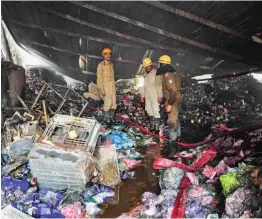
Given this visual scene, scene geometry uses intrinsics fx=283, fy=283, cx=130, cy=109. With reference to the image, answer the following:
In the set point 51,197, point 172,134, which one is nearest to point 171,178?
point 51,197

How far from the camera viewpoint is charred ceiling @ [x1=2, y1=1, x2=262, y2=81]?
5.25 metres

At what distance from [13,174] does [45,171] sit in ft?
2.65

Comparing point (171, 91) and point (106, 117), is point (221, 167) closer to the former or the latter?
point (171, 91)

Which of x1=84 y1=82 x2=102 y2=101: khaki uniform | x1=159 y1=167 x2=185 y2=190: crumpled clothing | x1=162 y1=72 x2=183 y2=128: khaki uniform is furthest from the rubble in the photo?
x1=84 y1=82 x2=102 y2=101: khaki uniform

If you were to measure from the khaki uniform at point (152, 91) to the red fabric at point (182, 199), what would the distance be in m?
3.16

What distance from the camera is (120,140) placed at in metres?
6.00

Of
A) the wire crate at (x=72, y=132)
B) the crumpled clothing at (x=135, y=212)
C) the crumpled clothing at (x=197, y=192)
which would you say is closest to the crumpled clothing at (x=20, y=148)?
the wire crate at (x=72, y=132)

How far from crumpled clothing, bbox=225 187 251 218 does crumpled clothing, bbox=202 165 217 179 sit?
0.76 metres

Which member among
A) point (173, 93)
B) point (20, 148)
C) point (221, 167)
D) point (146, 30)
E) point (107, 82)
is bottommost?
point (221, 167)

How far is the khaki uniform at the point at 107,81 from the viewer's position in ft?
23.3

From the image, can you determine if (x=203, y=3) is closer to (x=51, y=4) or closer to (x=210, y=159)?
(x=210, y=159)

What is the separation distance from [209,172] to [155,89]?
3179 mm

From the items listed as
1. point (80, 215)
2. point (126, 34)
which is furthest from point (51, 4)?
point (80, 215)

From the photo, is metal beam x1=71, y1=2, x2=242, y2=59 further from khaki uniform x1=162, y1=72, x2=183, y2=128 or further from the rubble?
the rubble
